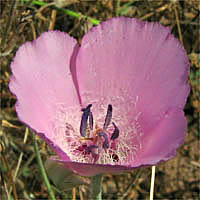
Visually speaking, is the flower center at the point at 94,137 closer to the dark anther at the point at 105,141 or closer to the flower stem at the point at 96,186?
the dark anther at the point at 105,141

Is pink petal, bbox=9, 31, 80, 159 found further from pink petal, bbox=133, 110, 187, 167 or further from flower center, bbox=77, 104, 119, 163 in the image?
pink petal, bbox=133, 110, 187, 167

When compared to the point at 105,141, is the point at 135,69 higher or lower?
higher

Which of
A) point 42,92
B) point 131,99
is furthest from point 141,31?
point 42,92

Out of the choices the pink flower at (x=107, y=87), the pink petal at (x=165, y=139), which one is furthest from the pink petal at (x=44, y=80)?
the pink petal at (x=165, y=139)

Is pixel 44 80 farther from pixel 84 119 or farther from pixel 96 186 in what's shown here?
pixel 96 186

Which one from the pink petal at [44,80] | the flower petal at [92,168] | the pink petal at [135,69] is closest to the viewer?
the flower petal at [92,168]

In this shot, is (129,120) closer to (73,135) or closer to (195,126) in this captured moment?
(73,135)

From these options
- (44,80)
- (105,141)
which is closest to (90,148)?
(105,141)

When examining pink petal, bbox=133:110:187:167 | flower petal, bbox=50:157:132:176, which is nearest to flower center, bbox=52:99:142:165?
pink petal, bbox=133:110:187:167
